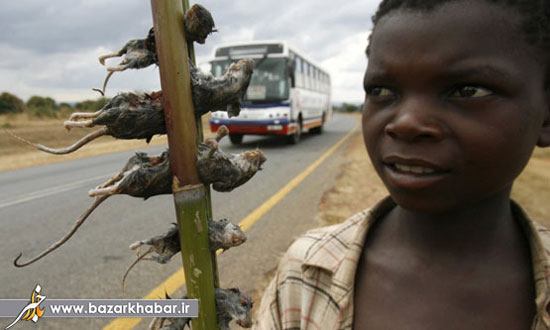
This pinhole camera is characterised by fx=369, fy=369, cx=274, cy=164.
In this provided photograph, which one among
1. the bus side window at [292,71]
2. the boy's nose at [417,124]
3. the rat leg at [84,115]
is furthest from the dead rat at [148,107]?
the bus side window at [292,71]

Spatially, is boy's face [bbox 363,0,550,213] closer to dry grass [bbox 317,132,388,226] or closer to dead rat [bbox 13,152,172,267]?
dead rat [bbox 13,152,172,267]

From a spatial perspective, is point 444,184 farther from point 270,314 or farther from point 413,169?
point 270,314

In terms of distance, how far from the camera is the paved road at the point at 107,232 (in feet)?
9.95

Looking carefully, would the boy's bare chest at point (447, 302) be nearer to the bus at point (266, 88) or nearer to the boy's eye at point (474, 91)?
the boy's eye at point (474, 91)

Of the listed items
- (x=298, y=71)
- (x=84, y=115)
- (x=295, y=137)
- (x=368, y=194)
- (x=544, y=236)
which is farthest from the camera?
(x=295, y=137)

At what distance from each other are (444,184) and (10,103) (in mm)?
34947

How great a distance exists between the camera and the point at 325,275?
1.16m

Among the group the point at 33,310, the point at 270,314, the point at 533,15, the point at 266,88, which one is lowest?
the point at 270,314

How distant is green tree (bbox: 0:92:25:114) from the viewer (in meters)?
27.5

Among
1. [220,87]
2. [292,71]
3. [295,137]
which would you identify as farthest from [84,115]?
[295,137]

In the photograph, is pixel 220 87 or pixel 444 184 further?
pixel 444 184

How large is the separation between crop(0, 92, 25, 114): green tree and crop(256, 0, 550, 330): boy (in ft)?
105

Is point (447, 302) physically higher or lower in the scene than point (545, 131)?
lower

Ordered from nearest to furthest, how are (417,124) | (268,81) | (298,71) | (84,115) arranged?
(84,115) < (417,124) < (268,81) < (298,71)
